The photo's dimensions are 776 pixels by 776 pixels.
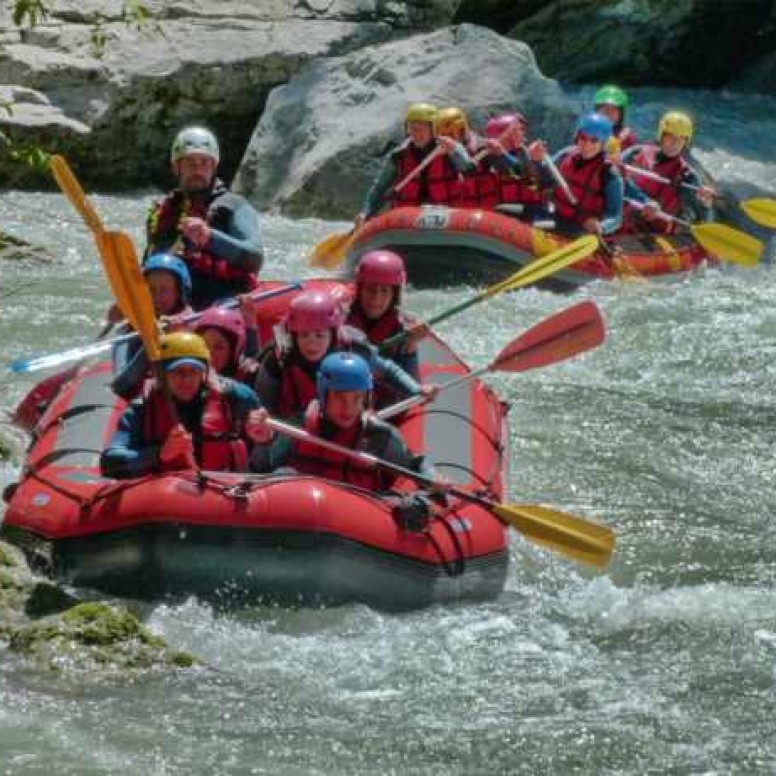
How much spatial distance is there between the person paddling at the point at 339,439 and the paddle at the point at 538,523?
0.06 m

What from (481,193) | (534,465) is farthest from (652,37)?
(534,465)

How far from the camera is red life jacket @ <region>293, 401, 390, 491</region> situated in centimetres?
711

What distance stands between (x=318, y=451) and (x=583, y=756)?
1.69 meters

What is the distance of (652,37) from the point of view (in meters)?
18.0

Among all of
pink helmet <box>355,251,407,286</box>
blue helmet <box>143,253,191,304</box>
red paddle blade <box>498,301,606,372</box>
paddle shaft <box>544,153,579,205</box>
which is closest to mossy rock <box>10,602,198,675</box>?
blue helmet <box>143,253,191,304</box>

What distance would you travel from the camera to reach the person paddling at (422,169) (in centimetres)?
1222

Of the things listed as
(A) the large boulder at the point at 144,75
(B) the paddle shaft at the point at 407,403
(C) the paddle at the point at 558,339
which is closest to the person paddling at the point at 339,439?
(B) the paddle shaft at the point at 407,403

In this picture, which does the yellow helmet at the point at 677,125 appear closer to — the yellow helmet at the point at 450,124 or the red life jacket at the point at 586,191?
the red life jacket at the point at 586,191

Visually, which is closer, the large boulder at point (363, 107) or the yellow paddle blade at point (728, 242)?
the yellow paddle blade at point (728, 242)

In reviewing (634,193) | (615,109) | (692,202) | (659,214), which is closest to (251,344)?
(659,214)

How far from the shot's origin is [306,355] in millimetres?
7551

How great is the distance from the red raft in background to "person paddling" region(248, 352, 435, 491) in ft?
15.5

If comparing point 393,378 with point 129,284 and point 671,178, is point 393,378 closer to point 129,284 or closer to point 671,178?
point 129,284

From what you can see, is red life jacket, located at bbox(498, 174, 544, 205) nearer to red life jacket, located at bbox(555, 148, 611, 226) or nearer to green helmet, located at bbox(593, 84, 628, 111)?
red life jacket, located at bbox(555, 148, 611, 226)
